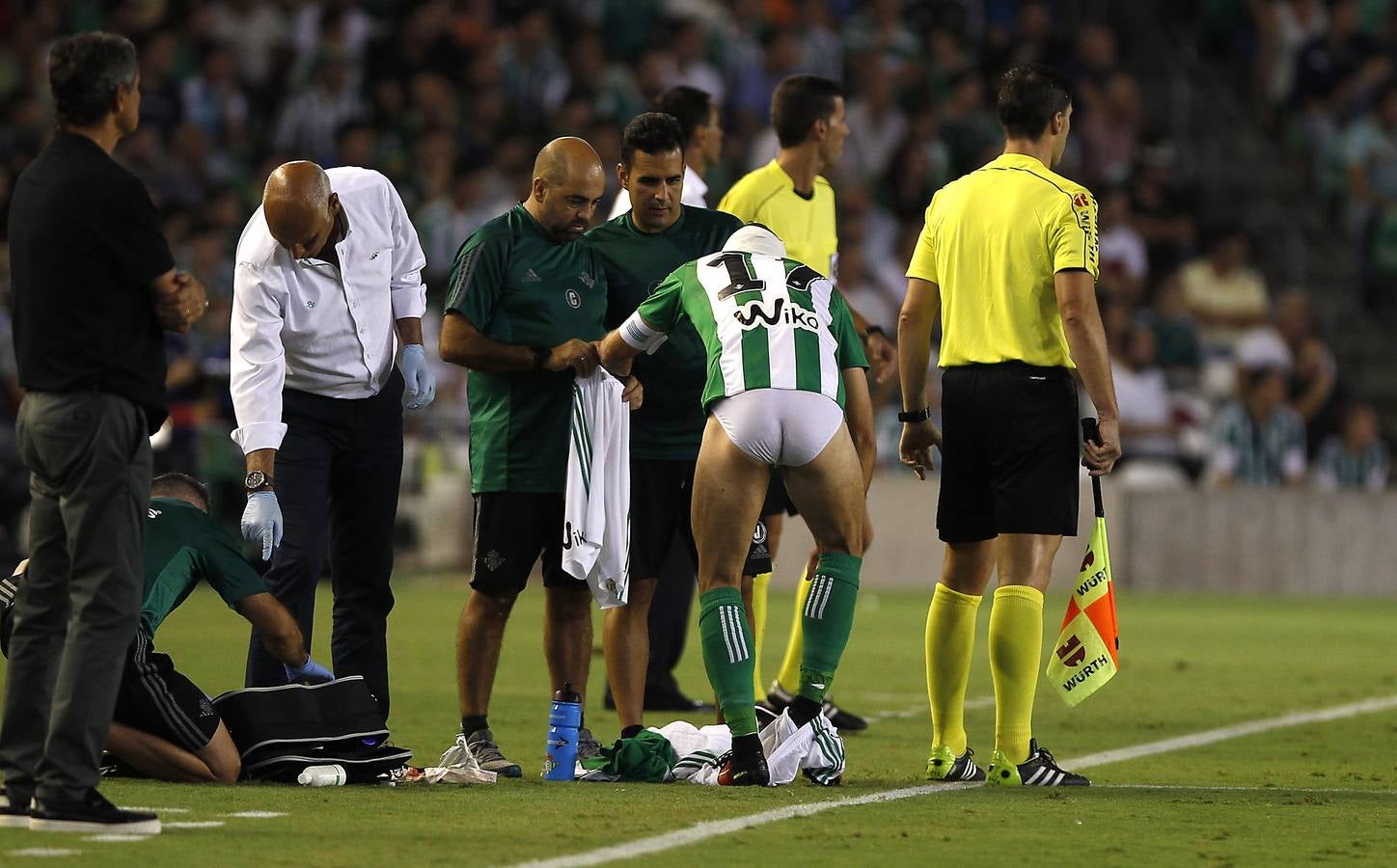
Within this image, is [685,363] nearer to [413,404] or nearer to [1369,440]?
[413,404]

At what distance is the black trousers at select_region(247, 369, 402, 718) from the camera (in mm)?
8055

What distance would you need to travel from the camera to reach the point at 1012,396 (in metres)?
7.83

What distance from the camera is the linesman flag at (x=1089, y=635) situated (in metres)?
7.82

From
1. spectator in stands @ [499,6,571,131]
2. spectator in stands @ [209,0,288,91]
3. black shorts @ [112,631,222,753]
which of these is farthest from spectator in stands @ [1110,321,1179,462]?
black shorts @ [112,631,222,753]

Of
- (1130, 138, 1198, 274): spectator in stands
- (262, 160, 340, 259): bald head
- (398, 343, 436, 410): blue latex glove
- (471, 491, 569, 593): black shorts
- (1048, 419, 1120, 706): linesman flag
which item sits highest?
(1130, 138, 1198, 274): spectator in stands

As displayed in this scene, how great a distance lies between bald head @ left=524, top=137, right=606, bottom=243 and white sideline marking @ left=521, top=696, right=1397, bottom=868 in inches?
92.3

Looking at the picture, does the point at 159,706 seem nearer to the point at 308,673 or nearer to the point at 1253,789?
the point at 308,673

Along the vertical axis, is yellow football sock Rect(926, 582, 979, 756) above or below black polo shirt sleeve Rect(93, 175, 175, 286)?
below

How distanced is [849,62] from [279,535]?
15836 mm

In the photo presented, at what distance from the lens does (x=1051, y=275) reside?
7844 millimetres

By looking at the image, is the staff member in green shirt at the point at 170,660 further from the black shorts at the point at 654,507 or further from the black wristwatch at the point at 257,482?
the black shorts at the point at 654,507

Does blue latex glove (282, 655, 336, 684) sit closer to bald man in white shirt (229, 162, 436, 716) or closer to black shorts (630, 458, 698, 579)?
bald man in white shirt (229, 162, 436, 716)

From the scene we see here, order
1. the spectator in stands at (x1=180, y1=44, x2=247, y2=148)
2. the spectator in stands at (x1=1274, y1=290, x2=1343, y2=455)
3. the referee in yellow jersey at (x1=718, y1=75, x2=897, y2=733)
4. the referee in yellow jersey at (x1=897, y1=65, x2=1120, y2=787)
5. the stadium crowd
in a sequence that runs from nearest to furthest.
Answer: the referee in yellow jersey at (x1=897, y1=65, x2=1120, y2=787) → the referee in yellow jersey at (x1=718, y1=75, x2=897, y2=733) → the stadium crowd → the spectator in stands at (x1=180, y1=44, x2=247, y2=148) → the spectator in stands at (x1=1274, y1=290, x2=1343, y2=455)

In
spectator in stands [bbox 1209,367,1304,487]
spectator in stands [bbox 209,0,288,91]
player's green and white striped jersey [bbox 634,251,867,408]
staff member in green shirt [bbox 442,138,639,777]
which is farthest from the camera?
spectator in stands [bbox 209,0,288,91]
